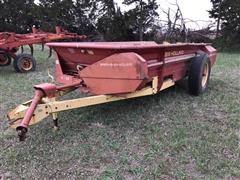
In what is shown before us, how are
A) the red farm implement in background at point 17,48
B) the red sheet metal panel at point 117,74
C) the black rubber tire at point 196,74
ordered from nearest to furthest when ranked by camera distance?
the red sheet metal panel at point 117,74 → the black rubber tire at point 196,74 → the red farm implement in background at point 17,48

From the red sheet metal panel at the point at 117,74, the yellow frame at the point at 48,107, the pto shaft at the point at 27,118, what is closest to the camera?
the pto shaft at the point at 27,118

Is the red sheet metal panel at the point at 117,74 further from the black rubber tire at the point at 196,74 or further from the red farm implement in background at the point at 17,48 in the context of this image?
the red farm implement in background at the point at 17,48

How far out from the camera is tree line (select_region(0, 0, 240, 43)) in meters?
12.9

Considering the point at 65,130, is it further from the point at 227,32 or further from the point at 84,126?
the point at 227,32

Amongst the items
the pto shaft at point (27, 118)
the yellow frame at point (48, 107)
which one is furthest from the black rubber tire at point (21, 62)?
the pto shaft at point (27, 118)

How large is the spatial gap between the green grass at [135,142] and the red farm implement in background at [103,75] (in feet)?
0.93

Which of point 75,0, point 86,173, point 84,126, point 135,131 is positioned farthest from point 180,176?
point 75,0

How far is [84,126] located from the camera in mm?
4121

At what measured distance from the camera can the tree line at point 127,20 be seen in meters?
12.9

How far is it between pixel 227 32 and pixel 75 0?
6209 millimetres

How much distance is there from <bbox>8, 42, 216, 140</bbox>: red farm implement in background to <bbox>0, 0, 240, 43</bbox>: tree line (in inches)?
297

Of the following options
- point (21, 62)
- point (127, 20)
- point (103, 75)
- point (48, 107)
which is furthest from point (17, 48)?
point (127, 20)

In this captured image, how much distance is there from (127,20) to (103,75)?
35.3 ft

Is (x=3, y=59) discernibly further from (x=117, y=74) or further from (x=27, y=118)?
(x=27, y=118)
